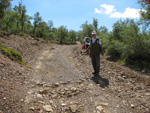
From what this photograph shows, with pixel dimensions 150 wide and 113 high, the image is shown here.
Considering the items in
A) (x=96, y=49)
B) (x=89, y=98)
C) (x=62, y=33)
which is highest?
(x=62, y=33)

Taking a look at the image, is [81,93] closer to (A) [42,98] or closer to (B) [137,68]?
(A) [42,98]

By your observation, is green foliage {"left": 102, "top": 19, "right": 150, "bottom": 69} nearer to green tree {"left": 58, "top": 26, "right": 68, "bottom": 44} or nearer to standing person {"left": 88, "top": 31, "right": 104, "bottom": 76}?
standing person {"left": 88, "top": 31, "right": 104, "bottom": 76}

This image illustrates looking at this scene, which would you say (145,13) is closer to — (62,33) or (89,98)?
(89,98)

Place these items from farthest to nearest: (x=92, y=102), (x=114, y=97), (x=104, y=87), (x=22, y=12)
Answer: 1. (x=22, y=12)
2. (x=104, y=87)
3. (x=114, y=97)
4. (x=92, y=102)

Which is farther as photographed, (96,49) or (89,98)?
(96,49)

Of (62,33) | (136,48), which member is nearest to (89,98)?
(136,48)

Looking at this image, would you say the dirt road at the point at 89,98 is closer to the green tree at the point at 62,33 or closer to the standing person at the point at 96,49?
the standing person at the point at 96,49

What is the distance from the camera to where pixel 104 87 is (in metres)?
4.11

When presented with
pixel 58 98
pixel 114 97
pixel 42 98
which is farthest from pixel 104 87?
pixel 42 98

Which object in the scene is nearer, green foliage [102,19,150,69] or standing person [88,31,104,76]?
standing person [88,31,104,76]

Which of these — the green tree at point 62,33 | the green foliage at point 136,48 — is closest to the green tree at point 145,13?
the green foliage at point 136,48

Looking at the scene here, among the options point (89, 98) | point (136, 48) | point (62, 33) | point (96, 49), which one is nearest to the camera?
point (89, 98)

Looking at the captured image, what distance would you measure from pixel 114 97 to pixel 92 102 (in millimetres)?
789

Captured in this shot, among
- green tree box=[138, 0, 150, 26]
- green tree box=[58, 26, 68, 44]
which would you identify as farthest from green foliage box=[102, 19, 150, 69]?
green tree box=[58, 26, 68, 44]
